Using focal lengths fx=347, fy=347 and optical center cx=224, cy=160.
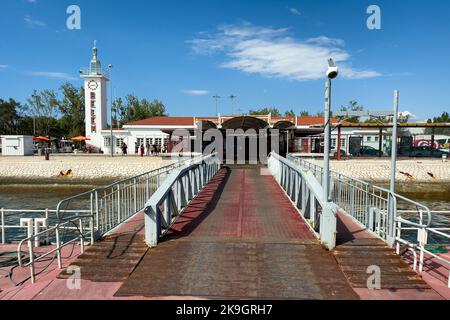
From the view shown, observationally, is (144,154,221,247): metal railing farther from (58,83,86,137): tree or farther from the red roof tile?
(58,83,86,137): tree

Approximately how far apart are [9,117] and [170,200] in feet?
233

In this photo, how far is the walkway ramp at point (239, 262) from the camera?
441cm

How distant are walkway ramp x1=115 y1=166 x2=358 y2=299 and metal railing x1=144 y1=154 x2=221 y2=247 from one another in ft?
0.67

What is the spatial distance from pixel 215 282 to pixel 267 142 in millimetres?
19370

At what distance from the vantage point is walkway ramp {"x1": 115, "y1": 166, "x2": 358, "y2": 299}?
4.41 m

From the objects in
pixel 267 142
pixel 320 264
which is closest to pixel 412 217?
pixel 267 142

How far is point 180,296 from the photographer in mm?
4281

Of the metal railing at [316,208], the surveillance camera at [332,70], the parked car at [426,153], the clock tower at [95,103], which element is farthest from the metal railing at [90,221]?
the clock tower at [95,103]

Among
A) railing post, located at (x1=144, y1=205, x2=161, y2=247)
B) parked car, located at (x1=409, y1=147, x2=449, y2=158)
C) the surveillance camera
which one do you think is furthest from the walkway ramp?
parked car, located at (x1=409, y1=147, x2=449, y2=158)

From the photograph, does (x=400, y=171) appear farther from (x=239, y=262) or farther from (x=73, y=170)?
(x=73, y=170)

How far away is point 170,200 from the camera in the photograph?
24.3 feet

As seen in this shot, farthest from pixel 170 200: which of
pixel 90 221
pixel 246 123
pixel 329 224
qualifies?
pixel 246 123
